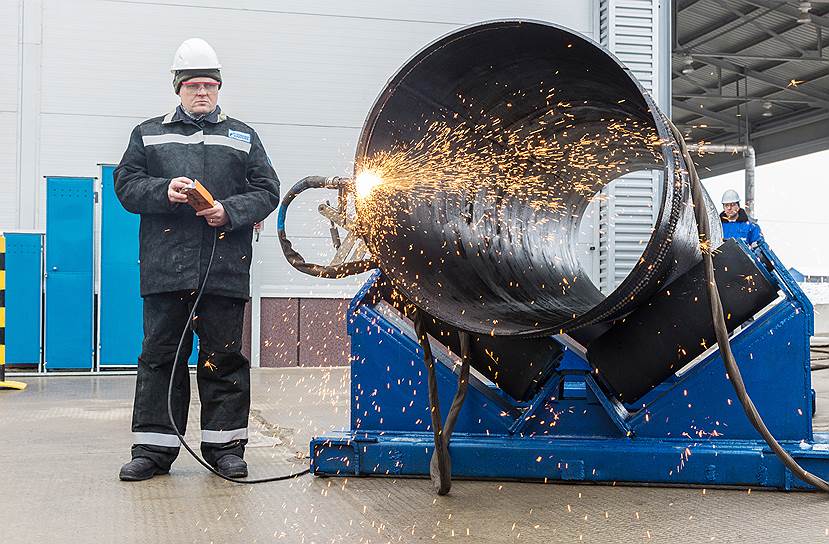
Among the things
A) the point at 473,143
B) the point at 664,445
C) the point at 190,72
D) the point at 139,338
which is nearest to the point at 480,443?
the point at 664,445

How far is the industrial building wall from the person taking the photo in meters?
8.08

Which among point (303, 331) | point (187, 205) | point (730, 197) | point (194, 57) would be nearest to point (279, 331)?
point (303, 331)

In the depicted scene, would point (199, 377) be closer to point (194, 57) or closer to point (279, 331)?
point (194, 57)

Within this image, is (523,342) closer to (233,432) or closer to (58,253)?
(233,432)

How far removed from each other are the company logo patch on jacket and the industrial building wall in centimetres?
495

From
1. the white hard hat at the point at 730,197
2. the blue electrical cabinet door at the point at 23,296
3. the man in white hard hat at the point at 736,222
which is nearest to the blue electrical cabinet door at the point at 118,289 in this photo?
the blue electrical cabinet door at the point at 23,296

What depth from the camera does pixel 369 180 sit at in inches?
112

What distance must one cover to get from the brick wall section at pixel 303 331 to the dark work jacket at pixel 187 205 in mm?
5007

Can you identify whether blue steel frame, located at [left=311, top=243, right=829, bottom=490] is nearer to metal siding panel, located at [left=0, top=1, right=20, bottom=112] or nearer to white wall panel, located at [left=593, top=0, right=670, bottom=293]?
white wall panel, located at [left=593, top=0, right=670, bottom=293]

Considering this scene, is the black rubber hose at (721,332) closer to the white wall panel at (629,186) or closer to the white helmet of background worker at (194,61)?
the white helmet of background worker at (194,61)

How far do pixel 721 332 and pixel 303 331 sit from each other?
6.11 m

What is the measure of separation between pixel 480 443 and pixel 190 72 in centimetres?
170

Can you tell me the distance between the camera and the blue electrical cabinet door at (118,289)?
7.52 metres

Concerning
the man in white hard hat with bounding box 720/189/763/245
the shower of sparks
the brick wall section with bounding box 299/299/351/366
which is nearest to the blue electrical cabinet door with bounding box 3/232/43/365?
the brick wall section with bounding box 299/299/351/366
